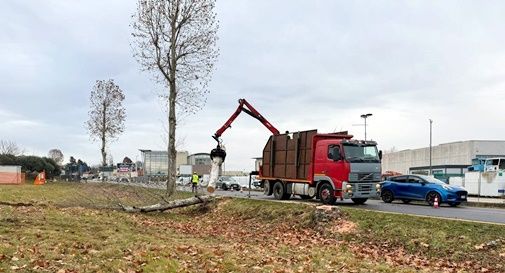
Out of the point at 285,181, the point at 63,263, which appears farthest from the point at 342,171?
the point at 63,263

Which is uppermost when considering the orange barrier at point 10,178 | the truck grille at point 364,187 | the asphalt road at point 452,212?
the truck grille at point 364,187

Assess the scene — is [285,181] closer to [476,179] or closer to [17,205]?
[17,205]

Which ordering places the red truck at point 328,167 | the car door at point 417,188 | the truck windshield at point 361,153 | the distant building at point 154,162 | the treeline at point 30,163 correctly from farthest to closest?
the distant building at point 154,162, the treeline at point 30,163, the car door at point 417,188, the truck windshield at point 361,153, the red truck at point 328,167

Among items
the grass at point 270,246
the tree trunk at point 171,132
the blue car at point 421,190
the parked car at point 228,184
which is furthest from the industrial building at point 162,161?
the grass at point 270,246

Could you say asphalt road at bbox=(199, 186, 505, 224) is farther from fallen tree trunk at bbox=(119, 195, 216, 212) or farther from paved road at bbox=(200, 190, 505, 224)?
fallen tree trunk at bbox=(119, 195, 216, 212)

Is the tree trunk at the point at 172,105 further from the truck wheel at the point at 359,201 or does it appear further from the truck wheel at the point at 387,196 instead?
the truck wheel at the point at 359,201

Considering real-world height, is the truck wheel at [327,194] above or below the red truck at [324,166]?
below

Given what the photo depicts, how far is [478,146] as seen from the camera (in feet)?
262

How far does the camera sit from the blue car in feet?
78.7

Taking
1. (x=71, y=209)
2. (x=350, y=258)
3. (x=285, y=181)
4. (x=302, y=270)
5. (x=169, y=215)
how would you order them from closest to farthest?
(x=302, y=270)
(x=350, y=258)
(x=71, y=209)
(x=169, y=215)
(x=285, y=181)

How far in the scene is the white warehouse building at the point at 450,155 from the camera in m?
78.4

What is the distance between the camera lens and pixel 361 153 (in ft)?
71.9

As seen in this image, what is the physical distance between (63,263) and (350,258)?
5921 mm

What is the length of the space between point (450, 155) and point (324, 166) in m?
70.8
